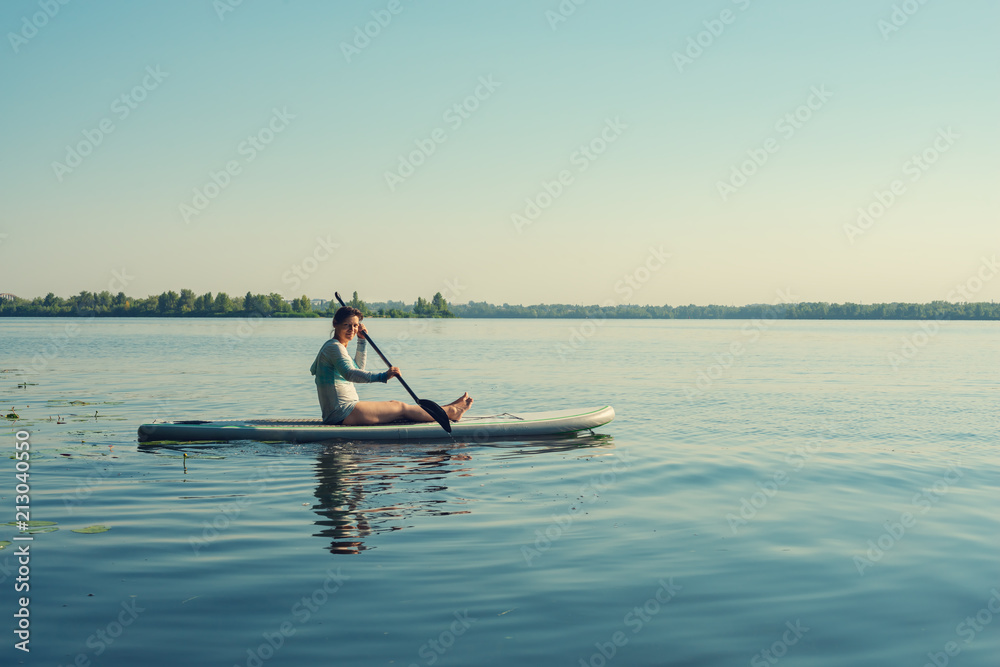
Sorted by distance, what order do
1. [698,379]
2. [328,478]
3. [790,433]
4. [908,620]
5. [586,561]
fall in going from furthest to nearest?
[698,379], [790,433], [328,478], [586,561], [908,620]

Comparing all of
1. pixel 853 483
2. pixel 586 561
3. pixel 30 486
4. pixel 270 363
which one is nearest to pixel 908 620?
pixel 586 561

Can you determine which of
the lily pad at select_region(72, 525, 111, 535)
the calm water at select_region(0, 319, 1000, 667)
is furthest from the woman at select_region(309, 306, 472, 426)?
the lily pad at select_region(72, 525, 111, 535)

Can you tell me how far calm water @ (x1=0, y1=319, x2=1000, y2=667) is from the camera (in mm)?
4348

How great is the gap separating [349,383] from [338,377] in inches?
15.4

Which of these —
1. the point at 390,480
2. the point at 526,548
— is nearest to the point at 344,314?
the point at 390,480

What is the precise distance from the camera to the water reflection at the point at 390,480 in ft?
22.2

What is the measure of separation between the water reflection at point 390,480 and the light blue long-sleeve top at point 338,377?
529mm

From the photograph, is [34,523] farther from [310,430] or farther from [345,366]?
[345,366]

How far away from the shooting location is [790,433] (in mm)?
12867

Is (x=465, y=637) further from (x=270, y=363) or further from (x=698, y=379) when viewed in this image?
(x=270, y=363)

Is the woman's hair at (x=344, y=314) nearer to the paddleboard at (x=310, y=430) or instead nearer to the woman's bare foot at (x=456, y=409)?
the paddleboard at (x=310, y=430)

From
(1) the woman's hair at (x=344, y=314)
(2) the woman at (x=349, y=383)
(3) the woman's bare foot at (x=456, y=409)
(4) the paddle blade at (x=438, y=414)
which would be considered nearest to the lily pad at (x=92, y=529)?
(2) the woman at (x=349, y=383)

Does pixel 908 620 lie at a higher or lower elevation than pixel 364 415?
lower

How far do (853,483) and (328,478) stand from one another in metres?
6.11
